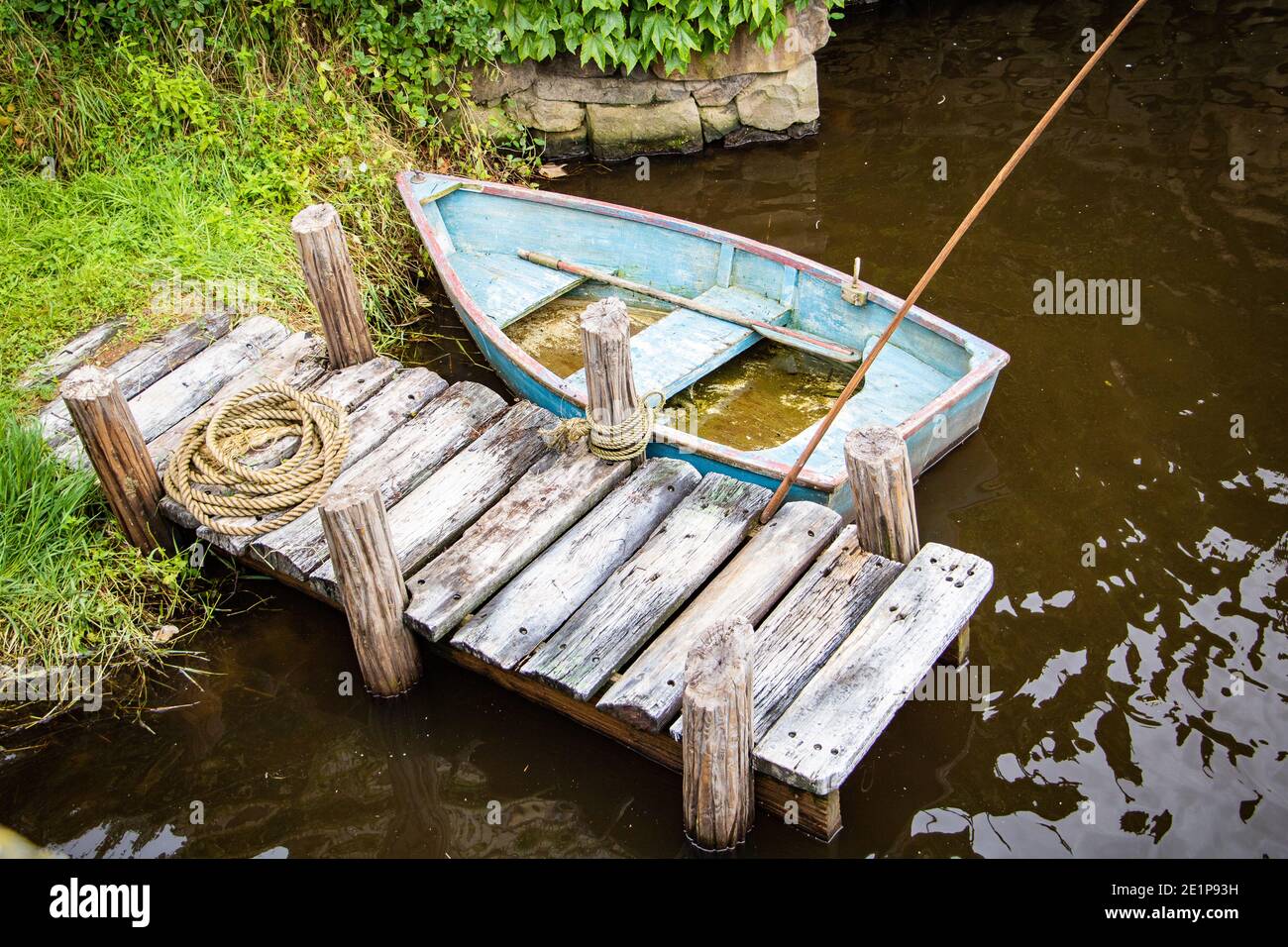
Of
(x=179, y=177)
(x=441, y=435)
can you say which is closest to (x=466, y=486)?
(x=441, y=435)

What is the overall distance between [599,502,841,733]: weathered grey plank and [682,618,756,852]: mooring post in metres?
0.31

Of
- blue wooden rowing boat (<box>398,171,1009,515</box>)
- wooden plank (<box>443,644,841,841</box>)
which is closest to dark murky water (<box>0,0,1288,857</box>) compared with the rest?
wooden plank (<box>443,644,841,841</box>)

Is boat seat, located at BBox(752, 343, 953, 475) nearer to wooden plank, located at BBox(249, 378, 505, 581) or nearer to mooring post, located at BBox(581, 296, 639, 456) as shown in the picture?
mooring post, located at BBox(581, 296, 639, 456)

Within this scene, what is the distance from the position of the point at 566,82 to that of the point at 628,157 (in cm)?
76

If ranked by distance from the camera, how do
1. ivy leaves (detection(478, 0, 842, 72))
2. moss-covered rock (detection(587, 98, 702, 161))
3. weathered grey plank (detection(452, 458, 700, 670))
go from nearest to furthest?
weathered grey plank (detection(452, 458, 700, 670))
ivy leaves (detection(478, 0, 842, 72))
moss-covered rock (detection(587, 98, 702, 161))

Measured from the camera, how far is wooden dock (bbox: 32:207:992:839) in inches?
162

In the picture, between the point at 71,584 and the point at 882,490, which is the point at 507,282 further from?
the point at 882,490

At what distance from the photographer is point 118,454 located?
16.3 feet

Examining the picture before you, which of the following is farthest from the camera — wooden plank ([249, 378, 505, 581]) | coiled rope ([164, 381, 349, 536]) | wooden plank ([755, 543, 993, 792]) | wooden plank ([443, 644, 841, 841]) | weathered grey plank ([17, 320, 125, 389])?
weathered grey plank ([17, 320, 125, 389])

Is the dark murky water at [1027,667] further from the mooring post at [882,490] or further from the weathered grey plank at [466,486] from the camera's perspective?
the mooring post at [882,490]

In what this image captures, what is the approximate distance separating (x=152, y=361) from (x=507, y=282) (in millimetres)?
2249

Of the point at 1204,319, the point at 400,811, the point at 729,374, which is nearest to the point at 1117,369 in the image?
the point at 1204,319

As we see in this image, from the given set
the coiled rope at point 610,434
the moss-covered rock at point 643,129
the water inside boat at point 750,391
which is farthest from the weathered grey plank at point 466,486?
the moss-covered rock at point 643,129

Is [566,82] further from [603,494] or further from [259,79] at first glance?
[603,494]
